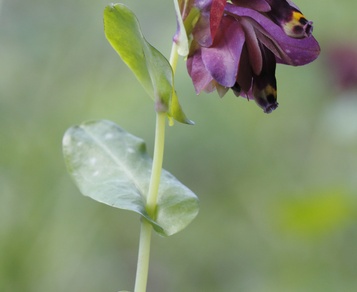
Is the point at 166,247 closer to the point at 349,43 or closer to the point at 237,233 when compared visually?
the point at 237,233

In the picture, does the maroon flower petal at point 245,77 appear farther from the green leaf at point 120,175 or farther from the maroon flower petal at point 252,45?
the green leaf at point 120,175

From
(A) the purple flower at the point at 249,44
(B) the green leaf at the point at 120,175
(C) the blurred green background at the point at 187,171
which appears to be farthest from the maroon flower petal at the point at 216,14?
(C) the blurred green background at the point at 187,171

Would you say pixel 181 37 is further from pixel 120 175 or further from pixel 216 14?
pixel 120 175

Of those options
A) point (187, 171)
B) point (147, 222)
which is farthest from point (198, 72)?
point (187, 171)

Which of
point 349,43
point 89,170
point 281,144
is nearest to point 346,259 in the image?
point 281,144

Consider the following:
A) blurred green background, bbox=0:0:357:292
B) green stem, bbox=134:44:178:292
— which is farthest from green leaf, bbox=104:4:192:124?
blurred green background, bbox=0:0:357:292

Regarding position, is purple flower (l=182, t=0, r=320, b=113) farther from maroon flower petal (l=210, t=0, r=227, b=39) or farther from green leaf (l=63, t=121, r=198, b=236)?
green leaf (l=63, t=121, r=198, b=236)
